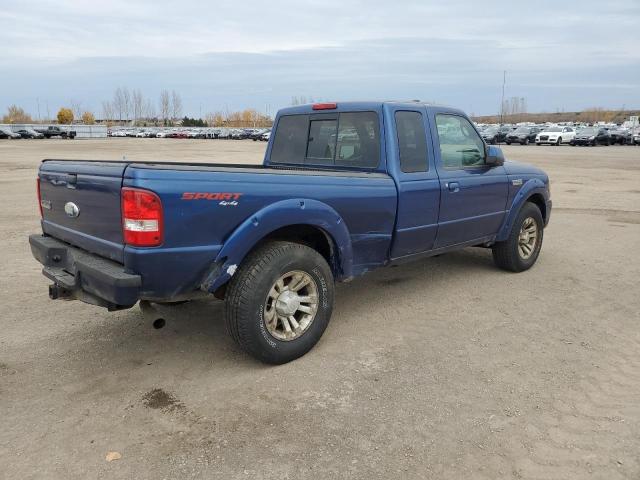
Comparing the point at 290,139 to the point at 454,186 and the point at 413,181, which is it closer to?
the point at 413,181

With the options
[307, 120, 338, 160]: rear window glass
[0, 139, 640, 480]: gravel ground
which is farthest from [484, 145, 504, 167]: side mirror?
[307, 120, 338, 160]: rear window glass

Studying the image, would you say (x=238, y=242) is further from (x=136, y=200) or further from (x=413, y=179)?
(x=413, y=179)

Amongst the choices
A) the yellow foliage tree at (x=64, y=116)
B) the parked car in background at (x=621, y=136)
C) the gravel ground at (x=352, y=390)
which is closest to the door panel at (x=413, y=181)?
the gravel ground at (x=352, y=390)

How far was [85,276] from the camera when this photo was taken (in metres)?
3.57

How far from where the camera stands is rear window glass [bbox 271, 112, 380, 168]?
4.91m

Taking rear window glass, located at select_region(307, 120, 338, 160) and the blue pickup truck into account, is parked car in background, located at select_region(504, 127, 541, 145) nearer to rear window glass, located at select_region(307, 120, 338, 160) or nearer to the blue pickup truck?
the blue pickup truck

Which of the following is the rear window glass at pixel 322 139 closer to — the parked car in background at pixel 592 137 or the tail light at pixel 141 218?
the tail light at pixel 141 218

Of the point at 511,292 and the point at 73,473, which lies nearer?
the point at 73,473

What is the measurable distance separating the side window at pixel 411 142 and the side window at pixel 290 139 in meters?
0.98

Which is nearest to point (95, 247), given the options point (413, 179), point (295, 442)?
point (295, 442)

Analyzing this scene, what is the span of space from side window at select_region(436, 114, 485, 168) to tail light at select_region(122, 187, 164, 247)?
9.82 feet

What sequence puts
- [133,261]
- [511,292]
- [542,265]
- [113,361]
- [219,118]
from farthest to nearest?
[219,118]
[542,265]
[511,292]
[113,361]
[133,261]

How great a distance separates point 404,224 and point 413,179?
410 millimetres

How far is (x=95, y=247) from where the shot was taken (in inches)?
145
